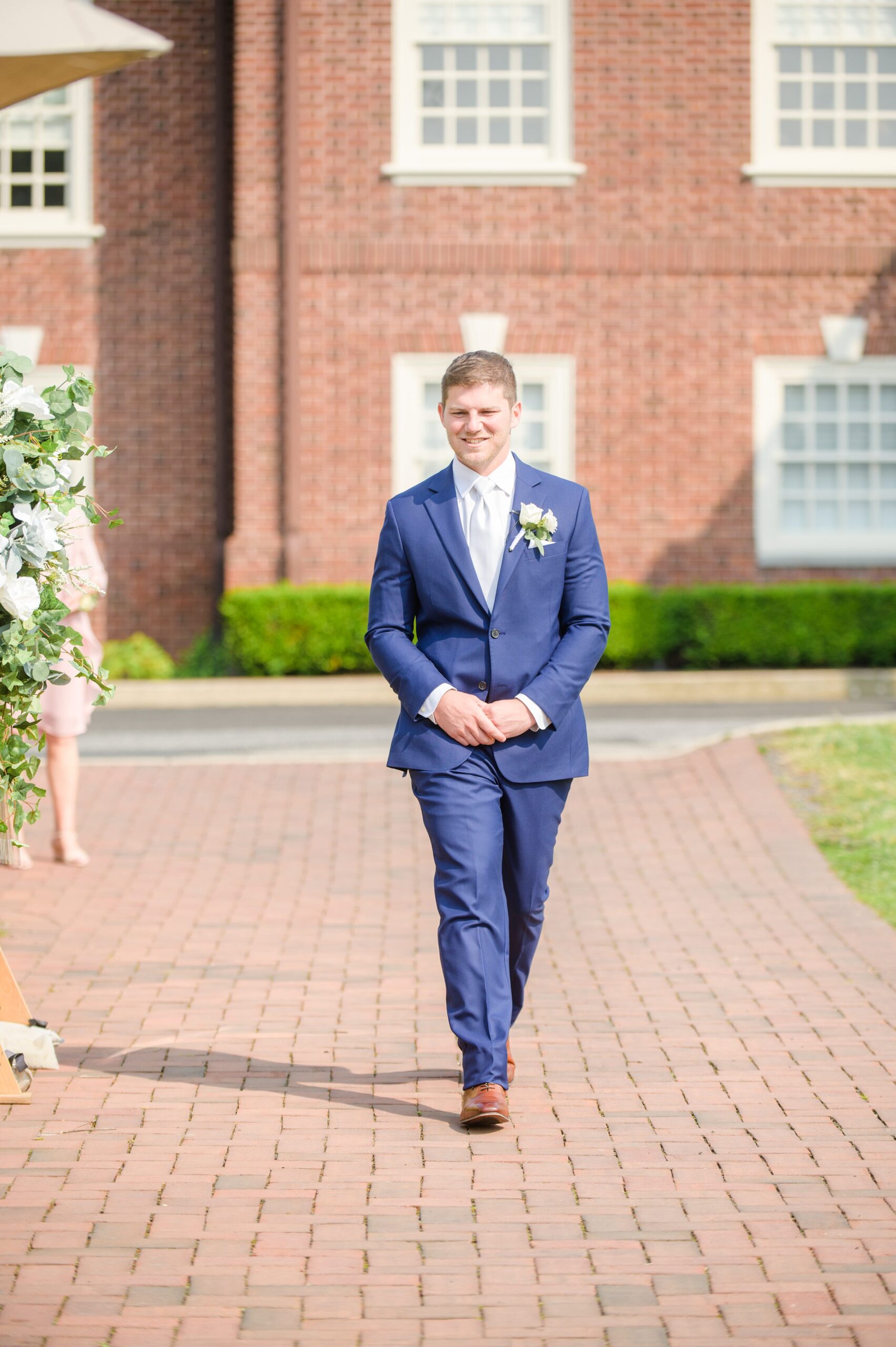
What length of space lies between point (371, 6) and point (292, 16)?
0.80 metres

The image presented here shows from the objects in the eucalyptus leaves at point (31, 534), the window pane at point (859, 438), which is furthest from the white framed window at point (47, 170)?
the eucalyptus leaves at point (31, 534)

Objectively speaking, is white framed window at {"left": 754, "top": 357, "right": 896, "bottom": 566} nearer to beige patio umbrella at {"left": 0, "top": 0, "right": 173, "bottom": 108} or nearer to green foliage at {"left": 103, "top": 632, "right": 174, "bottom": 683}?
green foliage at {"left": 103, "top": 632, "right": 174, "bottom": 683}

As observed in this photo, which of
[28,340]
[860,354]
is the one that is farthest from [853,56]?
[28,340]

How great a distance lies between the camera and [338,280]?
630 inches

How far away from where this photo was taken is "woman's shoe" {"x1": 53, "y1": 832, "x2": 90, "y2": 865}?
7.95m

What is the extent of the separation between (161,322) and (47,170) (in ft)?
6.31

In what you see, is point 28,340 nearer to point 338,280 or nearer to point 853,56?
point 338,280

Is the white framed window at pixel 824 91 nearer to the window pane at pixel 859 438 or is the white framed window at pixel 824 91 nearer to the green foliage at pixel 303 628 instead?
the window pane at pixel 859 438

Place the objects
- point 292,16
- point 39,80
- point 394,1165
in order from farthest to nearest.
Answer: point 292,16 < point 39,80 < point 394,1165

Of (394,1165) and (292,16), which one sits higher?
(292,16)

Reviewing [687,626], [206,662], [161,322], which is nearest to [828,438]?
[687,626]

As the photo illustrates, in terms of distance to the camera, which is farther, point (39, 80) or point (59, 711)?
point (59, 711)

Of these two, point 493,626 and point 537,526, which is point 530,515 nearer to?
point 537,526

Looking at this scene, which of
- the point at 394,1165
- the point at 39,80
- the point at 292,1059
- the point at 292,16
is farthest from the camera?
the point at 292,16
